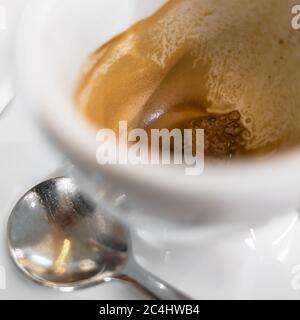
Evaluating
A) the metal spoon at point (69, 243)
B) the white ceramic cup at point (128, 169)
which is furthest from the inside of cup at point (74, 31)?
the metal spoon at point (69, 243)

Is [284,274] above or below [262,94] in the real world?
below

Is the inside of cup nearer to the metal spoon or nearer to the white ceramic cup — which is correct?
the white ceramic cup

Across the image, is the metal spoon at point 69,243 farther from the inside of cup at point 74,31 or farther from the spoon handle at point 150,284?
the inside of cup at point 74,31

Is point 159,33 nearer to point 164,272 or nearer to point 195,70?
point 195,70

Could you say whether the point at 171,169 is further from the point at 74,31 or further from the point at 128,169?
the point at 74,31

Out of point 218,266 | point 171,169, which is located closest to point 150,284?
point 218,266

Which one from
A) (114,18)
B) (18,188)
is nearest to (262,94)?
(114,18)

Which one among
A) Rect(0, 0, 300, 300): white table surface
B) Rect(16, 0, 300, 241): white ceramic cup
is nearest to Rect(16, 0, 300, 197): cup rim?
Rect(16, 0, 300, 241): white ceramic cup
